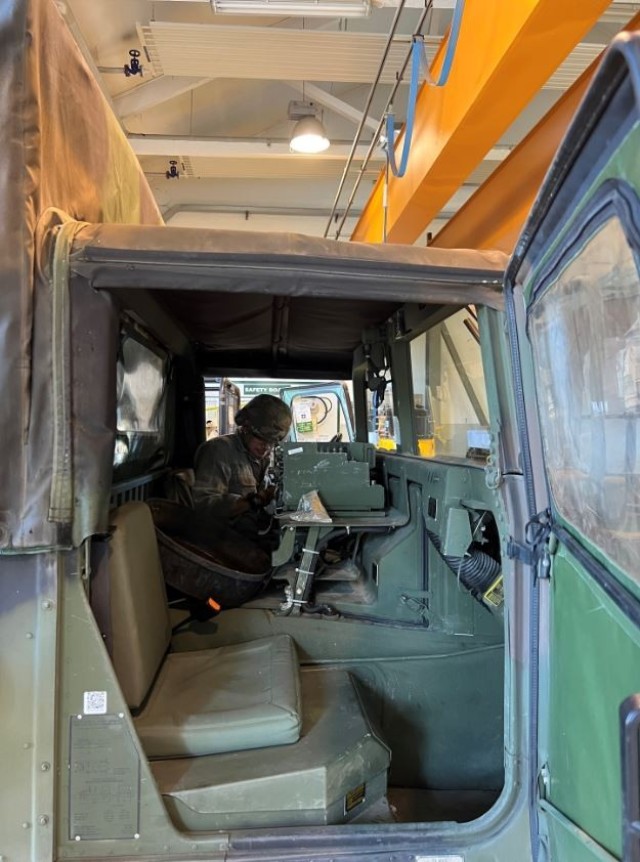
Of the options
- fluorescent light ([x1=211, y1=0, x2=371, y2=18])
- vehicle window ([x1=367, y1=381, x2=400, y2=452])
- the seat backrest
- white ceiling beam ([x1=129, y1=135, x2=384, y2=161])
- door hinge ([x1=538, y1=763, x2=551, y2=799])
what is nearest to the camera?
door hinge ([x1=538, y1=763, x2=551, y2=799])

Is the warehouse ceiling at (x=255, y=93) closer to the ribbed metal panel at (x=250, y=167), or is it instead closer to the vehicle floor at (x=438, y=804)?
the ribbed metal panel at (x=250, y=167)

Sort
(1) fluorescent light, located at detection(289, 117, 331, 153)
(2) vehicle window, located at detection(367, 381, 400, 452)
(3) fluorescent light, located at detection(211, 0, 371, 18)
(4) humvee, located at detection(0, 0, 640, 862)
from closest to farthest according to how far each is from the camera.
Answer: (4) humvee, located at detection(0, 0, 640, 862) < (3) fluorescent light, located at detection(211, 0, 371, 18) < (2) vehicle window, located at detection(367, 381, 400, 452) < (1) fluorescent light, located at detection(289, 117, 331, 153)

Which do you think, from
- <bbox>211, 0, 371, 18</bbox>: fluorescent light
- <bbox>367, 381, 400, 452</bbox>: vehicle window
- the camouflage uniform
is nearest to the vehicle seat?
the camouflage uniform

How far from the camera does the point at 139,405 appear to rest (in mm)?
2645

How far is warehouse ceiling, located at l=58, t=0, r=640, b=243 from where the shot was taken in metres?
4.12

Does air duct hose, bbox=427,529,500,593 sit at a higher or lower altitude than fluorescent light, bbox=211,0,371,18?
lower

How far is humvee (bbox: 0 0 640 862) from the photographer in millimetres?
1013

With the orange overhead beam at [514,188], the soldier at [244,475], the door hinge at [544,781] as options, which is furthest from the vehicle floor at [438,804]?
the orange overhead beam at [514,188]

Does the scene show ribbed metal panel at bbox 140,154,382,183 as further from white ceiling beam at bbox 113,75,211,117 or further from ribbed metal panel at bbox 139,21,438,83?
ribbed metal panel at bbox 139,21,438,83

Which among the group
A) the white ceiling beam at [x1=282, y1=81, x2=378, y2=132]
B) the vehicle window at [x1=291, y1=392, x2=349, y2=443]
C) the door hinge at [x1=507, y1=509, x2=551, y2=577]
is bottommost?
the door hinge at [x1=507, y1=509, x2=551, y2=577]

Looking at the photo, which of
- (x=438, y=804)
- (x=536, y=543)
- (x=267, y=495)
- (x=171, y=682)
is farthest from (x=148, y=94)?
(x=438, y=804)

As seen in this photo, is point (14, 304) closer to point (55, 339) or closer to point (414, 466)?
point (55, 339)

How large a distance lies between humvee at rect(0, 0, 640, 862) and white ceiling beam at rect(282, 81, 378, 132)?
362cm

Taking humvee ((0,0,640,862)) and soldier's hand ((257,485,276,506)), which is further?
soldier's hand ((257,485,276,506))
